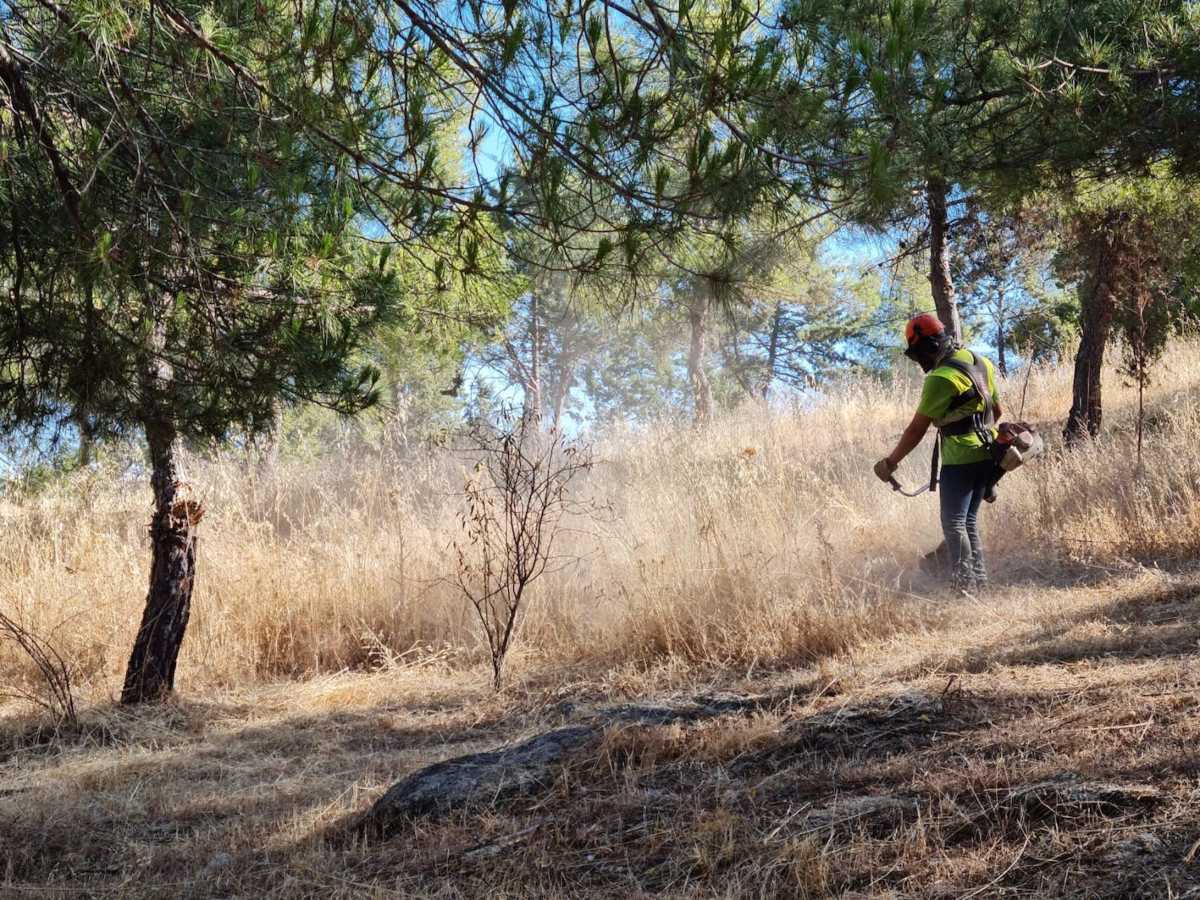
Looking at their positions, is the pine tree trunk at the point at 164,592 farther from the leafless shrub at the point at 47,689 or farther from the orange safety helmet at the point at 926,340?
the orange safety helmet at the point at 926,340

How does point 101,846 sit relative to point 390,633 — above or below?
below

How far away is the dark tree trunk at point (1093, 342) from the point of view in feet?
29.9

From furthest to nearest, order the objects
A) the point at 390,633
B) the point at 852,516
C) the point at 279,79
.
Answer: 1. the point at 852,516
2. the point at 390,633
3. the point at 279,79

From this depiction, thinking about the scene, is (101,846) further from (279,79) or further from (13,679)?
(13,679)

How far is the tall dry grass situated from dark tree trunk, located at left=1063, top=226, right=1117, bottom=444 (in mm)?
729

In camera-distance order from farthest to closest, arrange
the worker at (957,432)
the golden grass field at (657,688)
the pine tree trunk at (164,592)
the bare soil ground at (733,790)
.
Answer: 1. the worker at (957,432)
2. the pine tree trunk at (164,592)
3. the golden grass field at (657,688)
4. the bare soil ground at (733,790)

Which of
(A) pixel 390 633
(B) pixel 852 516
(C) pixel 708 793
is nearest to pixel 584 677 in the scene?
(A) pixel 390 633

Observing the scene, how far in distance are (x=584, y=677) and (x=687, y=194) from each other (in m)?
3.20

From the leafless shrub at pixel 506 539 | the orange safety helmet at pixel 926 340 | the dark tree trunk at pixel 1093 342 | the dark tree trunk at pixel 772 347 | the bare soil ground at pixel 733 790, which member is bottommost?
the bare soil ground at pixel 733 790

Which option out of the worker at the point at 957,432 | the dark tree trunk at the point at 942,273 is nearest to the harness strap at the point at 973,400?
the worker at the point at 957,432

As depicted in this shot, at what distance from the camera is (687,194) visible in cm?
306

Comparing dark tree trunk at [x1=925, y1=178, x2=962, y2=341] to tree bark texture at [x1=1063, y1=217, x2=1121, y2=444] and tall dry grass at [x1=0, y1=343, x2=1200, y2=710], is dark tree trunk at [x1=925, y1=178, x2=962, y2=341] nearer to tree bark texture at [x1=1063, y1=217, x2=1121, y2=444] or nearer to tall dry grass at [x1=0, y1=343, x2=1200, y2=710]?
tall dry grass at [x1=0, y1=343, x2=1200, y2=710]

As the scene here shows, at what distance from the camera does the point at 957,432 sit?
5.88m

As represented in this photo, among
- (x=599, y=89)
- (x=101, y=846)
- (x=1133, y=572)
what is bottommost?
(x=101, y=846)
